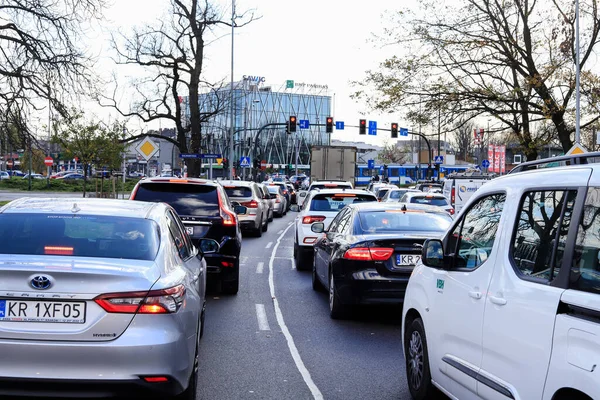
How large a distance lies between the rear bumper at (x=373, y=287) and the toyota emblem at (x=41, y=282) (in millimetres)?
5031

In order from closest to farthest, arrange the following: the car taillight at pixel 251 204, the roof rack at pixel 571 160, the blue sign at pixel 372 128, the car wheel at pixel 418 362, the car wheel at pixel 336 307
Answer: the roof rack at pixel 571 160 < the car wheel at pixel 418 362 < the car wheel at pixel 336 307 < the car taillight at pixel 251 204 < the blue sign at pixel 372 128

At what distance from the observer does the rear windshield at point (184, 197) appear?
1126 centimetres

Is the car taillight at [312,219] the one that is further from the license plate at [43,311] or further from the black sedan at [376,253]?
the license plate at [43,311]

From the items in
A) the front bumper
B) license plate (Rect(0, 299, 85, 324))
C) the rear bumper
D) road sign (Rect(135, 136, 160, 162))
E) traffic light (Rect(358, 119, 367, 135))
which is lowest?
the rear bumper

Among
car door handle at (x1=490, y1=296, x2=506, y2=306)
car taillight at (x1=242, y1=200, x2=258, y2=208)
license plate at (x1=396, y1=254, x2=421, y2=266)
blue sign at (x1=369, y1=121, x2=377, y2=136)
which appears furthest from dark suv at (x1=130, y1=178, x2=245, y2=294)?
blue sign at (x1=369, y1=121, x2=377, y2=136)

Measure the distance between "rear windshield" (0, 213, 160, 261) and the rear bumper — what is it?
387 cm

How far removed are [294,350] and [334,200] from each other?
8527 millimetres

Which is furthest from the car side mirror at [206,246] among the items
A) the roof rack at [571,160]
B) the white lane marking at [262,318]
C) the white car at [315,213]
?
the white car at [315,213]

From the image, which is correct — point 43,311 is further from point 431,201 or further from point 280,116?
point 280,116

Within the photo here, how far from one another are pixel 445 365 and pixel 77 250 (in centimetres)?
261

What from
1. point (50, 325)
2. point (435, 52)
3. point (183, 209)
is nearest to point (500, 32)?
point (435, 52)

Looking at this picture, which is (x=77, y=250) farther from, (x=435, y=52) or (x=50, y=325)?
(x=435, y=52)

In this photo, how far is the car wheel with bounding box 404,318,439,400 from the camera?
582 cm

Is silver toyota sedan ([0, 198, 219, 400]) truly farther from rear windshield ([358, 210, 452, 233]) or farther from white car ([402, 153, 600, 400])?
rear windshield ([358, 210, 452, 233])
